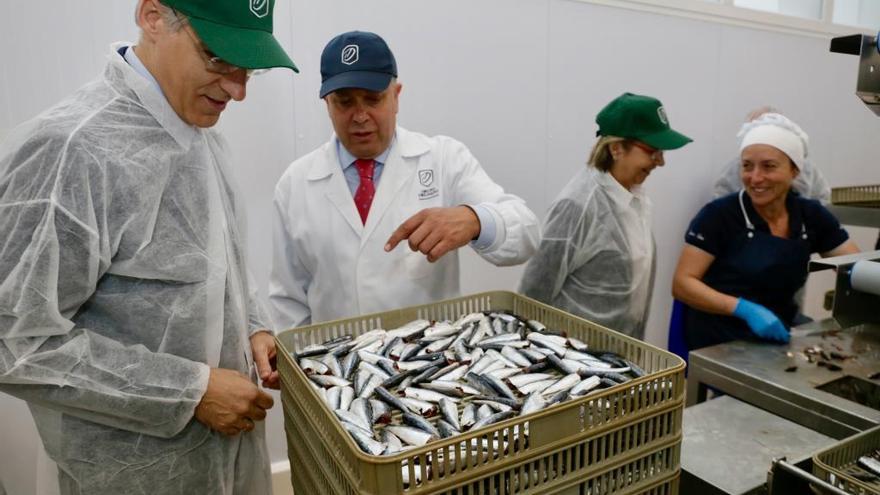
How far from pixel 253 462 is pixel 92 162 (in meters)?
0.72

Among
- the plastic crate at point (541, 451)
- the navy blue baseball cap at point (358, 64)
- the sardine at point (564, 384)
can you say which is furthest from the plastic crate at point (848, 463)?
the navy blue baseball cap at point (358, 64)

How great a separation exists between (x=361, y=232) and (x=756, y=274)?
159 cm

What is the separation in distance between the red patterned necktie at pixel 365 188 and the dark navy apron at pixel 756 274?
4.83 feet

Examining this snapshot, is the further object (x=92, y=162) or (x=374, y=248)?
(x=374, y=248)

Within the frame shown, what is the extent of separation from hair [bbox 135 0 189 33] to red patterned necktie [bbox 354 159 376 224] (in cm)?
76

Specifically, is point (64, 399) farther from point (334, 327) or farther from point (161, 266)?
point (334, 327)

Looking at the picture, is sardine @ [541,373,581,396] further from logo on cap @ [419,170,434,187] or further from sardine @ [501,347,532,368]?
logo on cap @ [419,170,434,187]

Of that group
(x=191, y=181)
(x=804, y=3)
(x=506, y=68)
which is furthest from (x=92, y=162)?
(x=804, y=3)

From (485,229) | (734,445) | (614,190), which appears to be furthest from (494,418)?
(614,190)

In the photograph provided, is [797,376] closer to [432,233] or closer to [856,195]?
[856,195]

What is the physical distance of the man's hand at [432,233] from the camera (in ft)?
3.76

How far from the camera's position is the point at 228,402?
3.19 ft

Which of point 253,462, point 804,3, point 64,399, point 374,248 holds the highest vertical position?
point 804,3

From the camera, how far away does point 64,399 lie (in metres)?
0.88
